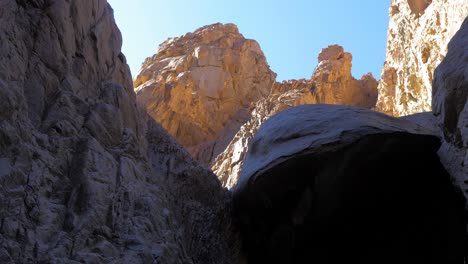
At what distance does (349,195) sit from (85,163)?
4.02 metres

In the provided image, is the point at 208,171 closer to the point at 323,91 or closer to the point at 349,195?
the point at 349,195

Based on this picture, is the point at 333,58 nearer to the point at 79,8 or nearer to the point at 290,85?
the point at 290,85

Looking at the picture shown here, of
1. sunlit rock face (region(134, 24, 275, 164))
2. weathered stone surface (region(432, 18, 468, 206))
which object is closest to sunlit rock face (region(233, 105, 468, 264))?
weathered stone surface (region(432, 18, 468, 206))

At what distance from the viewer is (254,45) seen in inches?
1481

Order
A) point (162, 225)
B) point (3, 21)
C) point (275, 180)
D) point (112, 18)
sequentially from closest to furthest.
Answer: point (3, 21) → point (162, 225) → point (275, 180) → point (112, 18)

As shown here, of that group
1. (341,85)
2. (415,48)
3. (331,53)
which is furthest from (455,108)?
(331,53)

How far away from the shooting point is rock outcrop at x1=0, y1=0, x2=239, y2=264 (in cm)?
602

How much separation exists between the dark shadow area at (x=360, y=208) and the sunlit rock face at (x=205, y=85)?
20.6 m

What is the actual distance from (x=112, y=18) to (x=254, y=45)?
27394 millimetres

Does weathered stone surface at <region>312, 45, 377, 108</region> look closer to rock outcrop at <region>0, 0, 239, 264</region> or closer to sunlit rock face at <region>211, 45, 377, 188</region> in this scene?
sunlit rock face at <region>211, 45, 377, 188</region>

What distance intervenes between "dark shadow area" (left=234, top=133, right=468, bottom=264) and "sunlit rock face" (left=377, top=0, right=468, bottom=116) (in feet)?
21.4

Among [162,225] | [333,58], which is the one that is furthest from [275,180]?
[333,58]

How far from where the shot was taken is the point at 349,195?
28.4 ft

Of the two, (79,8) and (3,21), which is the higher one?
(79,8)
